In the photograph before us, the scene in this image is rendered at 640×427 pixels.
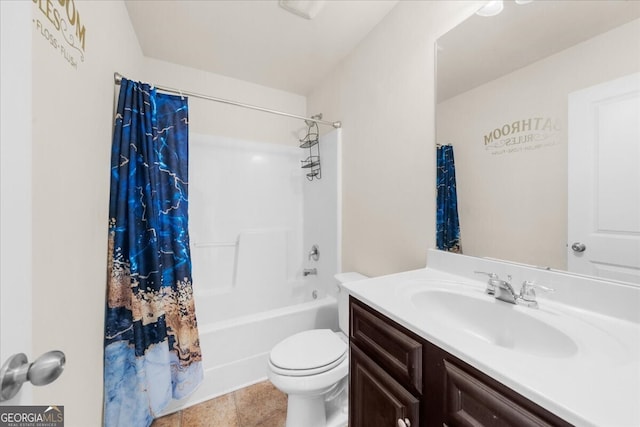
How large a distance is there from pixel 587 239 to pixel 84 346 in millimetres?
1824

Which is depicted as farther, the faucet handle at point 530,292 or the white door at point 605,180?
the faucet handle at point 530,292

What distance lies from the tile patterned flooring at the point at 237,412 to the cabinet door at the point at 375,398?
0.71m

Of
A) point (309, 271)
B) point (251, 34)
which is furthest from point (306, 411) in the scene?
point (251, 34)

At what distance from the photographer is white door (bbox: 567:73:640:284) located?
0.69 meters

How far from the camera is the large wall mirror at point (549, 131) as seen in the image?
0.71m

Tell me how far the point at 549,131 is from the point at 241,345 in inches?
79.0

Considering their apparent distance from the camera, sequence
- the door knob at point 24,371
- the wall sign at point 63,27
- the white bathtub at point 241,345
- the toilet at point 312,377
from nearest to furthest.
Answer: the door knob at point 24,371, the wall sign at point 63,27, the toilet at point 312,377, the white bathtub at point 241,345

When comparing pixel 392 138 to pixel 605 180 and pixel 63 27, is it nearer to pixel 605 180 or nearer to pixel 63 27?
pixel 605 180

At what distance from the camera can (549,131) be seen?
0.85 meters

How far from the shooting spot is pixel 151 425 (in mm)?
1382

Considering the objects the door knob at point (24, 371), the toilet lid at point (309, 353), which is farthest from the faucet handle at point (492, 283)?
the door knob at point (24, 371)

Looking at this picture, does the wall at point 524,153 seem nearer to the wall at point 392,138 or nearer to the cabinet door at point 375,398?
the wall at point 392,138

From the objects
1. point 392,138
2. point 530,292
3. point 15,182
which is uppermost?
point 392,138

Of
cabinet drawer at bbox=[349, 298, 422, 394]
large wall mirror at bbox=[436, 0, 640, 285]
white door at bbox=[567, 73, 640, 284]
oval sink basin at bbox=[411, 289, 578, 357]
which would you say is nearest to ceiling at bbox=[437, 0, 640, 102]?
large wall mirror at bbox=[436, 0, 640, 285]
